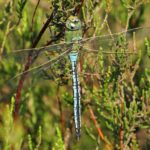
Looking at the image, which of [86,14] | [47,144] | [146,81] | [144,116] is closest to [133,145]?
[144,116]

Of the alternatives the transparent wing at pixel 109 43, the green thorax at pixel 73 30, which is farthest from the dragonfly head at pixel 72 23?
the transparent wing at pixel 109 43

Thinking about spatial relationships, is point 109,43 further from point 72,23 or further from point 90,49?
point 72,23

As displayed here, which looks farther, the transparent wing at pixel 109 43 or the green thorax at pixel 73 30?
the transparent wing at pixel 109 43

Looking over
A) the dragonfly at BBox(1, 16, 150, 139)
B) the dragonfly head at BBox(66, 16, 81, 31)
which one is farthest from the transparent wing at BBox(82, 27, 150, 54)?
the dragonfly head at BBox(66, 16, 81, 31)

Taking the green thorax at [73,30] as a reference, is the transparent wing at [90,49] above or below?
below

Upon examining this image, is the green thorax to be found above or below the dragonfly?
above

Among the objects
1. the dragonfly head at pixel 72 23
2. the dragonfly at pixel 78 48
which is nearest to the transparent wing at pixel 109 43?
the dragonfly at pixel 78 48

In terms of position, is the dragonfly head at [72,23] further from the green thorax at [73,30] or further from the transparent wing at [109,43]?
the transparent wing at [109,43]

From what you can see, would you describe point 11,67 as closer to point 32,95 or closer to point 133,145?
point 32,95

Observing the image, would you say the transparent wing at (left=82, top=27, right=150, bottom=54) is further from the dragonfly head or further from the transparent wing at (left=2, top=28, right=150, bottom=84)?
the dragonfly head

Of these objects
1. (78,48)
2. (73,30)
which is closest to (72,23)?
(73,30)

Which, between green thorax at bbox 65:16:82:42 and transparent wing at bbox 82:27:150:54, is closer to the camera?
green thorax at bbox 65:16:82:42
